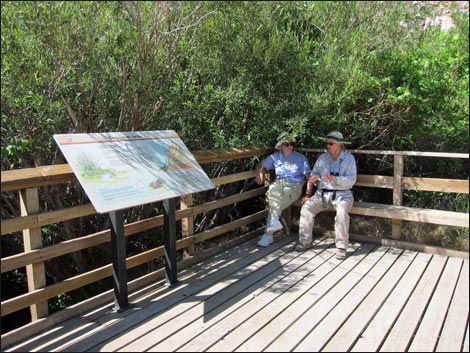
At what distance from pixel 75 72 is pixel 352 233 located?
353 cm

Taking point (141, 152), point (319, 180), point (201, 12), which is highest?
point (201, 12)

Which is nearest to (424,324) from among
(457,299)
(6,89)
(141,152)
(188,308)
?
(457,299)

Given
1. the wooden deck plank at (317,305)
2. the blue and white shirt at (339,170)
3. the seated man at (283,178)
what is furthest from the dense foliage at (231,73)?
the wooden deck plank at (317,305)

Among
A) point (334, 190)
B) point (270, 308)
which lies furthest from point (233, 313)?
point (334, 190)

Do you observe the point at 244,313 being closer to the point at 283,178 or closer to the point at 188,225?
the point at 188,225

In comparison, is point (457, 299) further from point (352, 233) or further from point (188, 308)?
point (188, 308)

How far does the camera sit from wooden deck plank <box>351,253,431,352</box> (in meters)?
2.80

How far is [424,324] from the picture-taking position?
303 cm

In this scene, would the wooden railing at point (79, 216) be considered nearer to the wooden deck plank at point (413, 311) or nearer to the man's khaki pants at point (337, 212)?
the man's khaki pants at point (337, 212)

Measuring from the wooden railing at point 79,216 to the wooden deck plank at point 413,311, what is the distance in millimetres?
480

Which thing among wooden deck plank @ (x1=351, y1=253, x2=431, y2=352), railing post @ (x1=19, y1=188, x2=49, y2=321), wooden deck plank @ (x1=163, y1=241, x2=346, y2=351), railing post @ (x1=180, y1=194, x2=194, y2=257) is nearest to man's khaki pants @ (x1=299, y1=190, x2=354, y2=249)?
wooden deck plank @ (x1=163, y1=241, x2=346, y2=351)

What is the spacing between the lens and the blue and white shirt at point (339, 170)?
4668 millimetres

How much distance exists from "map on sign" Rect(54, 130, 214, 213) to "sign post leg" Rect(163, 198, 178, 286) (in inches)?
12.5

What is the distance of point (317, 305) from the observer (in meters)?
3.37
